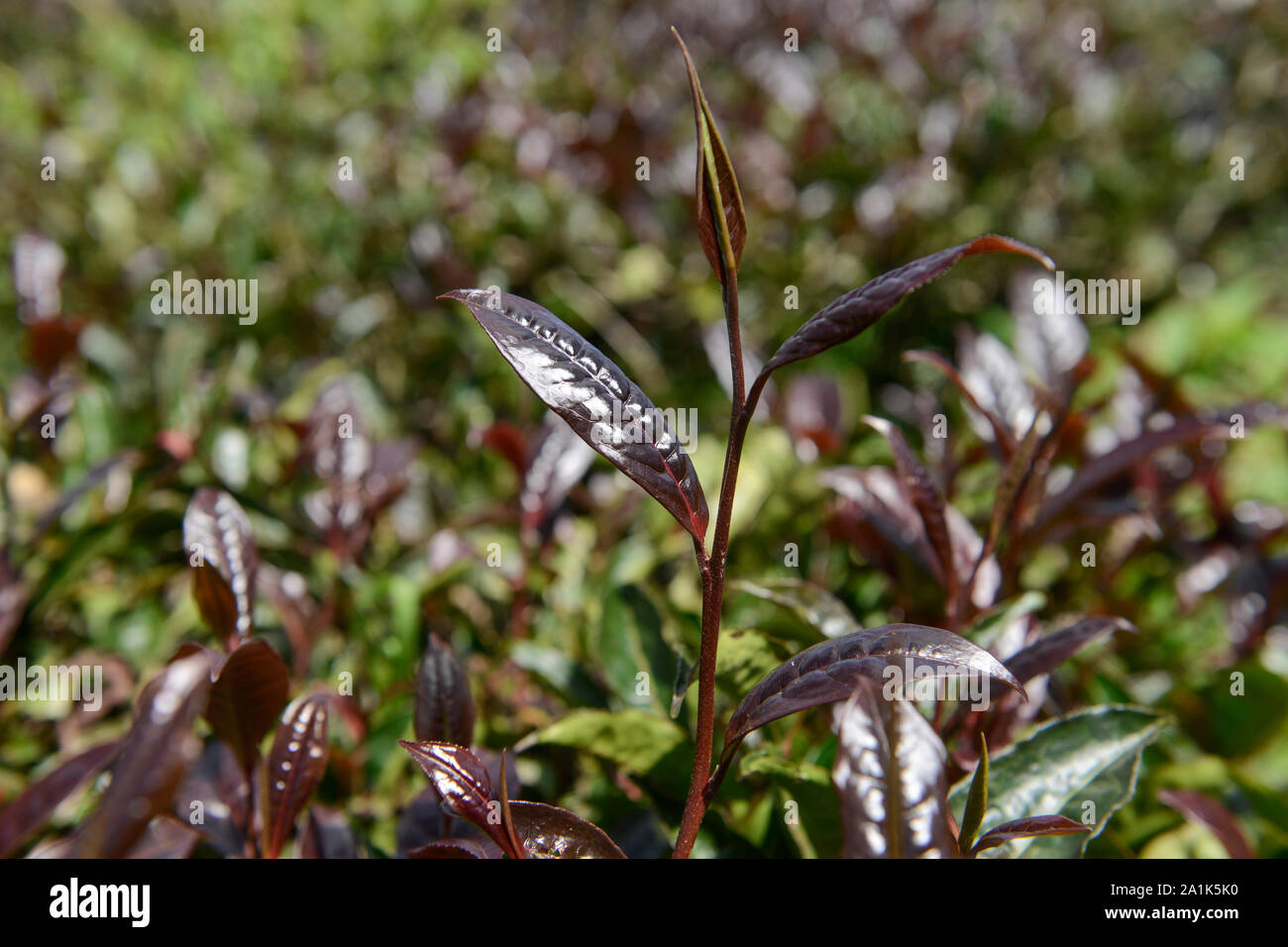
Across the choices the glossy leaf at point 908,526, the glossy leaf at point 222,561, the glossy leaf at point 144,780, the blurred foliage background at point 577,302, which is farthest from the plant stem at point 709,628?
the glossy leaf at point 222,561

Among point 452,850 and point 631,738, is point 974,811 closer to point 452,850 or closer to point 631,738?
point 631,738

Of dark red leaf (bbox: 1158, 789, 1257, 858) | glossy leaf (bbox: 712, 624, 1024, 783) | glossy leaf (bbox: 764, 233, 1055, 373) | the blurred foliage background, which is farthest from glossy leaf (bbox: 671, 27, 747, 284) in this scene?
dark red leaf (bbox: 1158, 789, 1257, 858)

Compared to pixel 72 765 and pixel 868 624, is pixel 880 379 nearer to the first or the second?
pixel 868 624

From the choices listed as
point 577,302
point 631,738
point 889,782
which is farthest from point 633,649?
point 577,302

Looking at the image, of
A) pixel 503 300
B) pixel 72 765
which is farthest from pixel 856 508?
pixel 72 765

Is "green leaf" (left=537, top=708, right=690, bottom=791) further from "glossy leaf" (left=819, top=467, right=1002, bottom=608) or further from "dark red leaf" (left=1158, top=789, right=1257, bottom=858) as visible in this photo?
"dark red leaf" (left=1158, top=789, right=1257, bottom=858)

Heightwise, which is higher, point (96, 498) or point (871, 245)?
point (871, 245)
